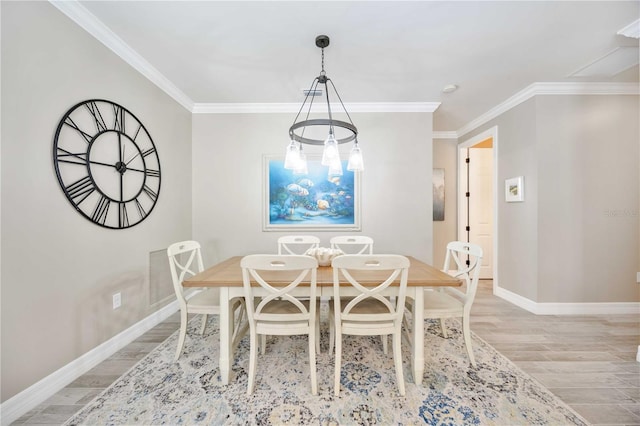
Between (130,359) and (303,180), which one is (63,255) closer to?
(130,359)

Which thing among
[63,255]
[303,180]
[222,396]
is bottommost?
[222,396]

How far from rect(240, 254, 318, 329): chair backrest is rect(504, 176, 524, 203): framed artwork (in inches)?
115

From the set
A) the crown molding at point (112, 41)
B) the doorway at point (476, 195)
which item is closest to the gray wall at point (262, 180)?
the crown molding at point (112, 41)

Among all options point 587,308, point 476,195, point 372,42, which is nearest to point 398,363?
point 372,42

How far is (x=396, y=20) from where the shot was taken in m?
1.83

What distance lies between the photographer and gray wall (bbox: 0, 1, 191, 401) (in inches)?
54.6

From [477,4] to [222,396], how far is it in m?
3.00

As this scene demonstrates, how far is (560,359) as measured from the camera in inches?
77.5

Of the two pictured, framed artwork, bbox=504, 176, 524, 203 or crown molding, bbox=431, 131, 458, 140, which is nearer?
framed artwork, bbox=504, 176, 524, 203

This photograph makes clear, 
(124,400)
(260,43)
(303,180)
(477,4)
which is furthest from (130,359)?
(477,4)

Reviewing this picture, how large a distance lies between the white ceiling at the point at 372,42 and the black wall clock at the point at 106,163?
2.18ft

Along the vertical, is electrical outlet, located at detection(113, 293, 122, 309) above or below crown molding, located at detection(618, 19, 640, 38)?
below

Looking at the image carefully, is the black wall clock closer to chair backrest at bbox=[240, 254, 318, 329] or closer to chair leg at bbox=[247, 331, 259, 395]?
chair backrest at bbox=[240, 254, 318, 329]

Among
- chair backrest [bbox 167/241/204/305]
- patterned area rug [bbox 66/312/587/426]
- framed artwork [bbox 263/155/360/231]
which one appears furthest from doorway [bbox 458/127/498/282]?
chair backrest [bbox 167/241/204/305]
